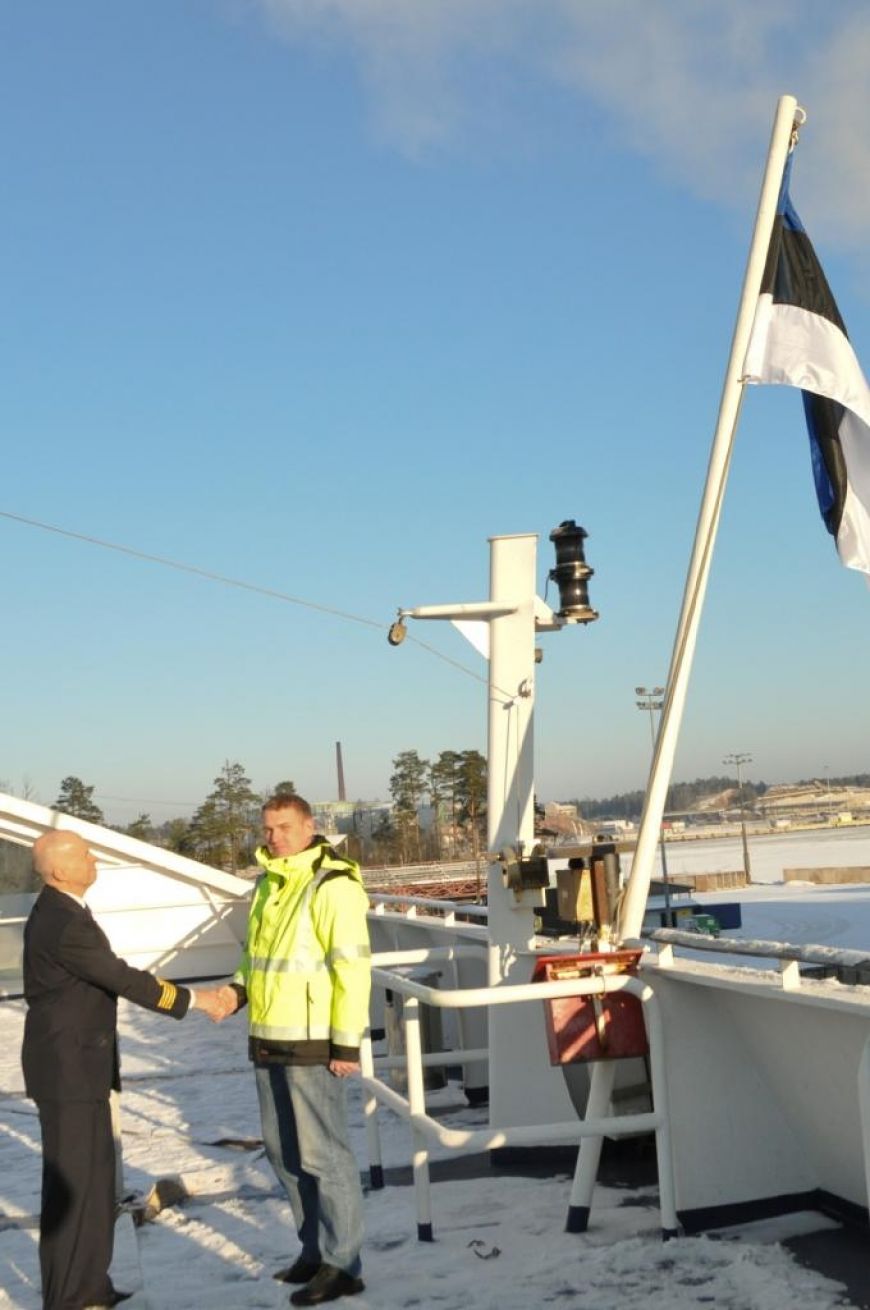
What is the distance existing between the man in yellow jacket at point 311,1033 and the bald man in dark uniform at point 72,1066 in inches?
17.7

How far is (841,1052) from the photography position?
15.5 ft

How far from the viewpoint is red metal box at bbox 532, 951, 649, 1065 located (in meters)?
5.16

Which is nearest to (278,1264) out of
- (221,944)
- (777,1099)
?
(777,1099)

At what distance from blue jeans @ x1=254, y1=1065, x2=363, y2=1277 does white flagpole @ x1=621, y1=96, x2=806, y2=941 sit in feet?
5.28

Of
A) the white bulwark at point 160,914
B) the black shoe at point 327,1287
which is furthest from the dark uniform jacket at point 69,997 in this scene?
the white bulwark at point 160,914

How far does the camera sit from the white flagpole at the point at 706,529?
17.9 feet

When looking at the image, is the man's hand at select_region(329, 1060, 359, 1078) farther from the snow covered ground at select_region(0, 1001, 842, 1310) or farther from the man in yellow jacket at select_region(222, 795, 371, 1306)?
the snow covered ground at select_region(0, 1001, 842, 1310)

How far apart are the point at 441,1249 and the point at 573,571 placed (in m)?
3.20

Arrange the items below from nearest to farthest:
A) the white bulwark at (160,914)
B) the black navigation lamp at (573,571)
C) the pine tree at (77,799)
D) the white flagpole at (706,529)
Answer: the white flagpole at (706,529) → the black navigation lamp at (573,571) → the white bulwark at (160,914) → the pine tree at (77,799)

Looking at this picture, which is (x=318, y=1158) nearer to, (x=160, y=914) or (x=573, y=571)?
(x=573, y=571)

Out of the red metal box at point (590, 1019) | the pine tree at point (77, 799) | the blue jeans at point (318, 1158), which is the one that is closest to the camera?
the blue jeans at point (318, 1158)

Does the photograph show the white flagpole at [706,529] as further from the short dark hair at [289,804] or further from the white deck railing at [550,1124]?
the short dark hair at [289,804]

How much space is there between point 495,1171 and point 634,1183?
781 millimetres

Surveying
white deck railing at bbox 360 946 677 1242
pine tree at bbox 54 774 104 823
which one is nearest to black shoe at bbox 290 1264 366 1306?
white deck railing at bbox 360 946 677 1242
